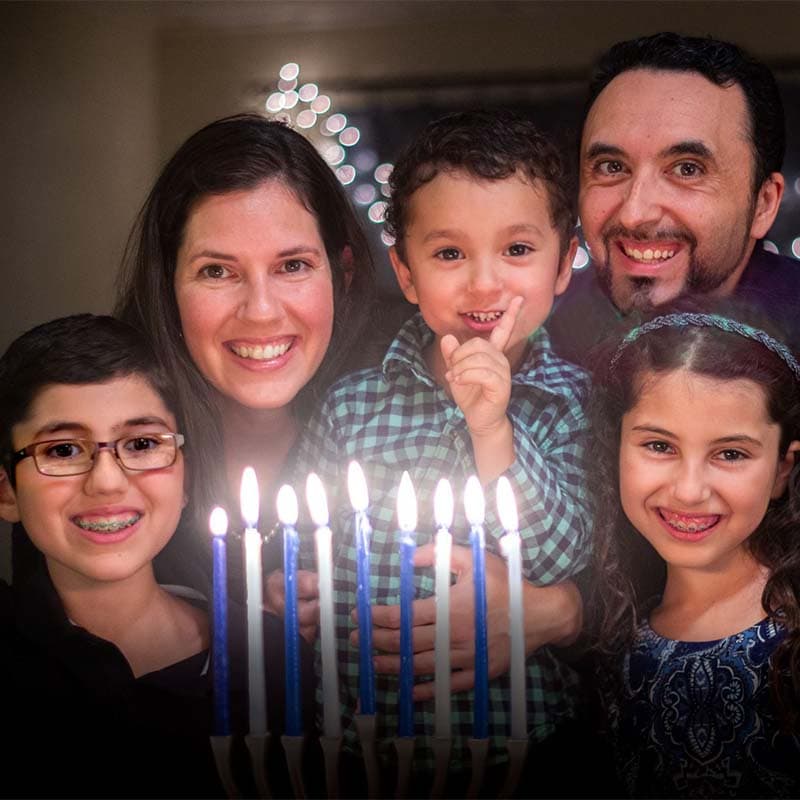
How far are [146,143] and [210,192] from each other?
17cm

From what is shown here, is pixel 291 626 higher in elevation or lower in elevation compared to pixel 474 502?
lower

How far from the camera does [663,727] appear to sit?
1.60 m

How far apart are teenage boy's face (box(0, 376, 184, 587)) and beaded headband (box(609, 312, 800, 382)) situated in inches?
28.2

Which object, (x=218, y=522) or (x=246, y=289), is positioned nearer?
(x=218, y=522)

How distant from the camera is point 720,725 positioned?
1.57 metres

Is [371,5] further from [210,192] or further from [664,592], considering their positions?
[664,592]

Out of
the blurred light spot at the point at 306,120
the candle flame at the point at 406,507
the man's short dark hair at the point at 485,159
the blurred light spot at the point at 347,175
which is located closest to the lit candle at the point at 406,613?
the candle flame at the point at 406,507

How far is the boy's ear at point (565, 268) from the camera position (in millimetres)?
1673

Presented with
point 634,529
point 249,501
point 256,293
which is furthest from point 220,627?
point 634,529

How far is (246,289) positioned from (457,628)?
0.61 metres

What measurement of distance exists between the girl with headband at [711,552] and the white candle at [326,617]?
43 centimetres

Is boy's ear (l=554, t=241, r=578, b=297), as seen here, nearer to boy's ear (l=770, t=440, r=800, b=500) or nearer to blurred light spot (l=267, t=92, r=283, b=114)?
boy's ear (l=770, t=440, r=800, b=500)

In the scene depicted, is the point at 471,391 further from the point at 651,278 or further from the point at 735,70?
the point at 735,70

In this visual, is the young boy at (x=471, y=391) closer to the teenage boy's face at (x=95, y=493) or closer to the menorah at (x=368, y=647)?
the menorah at (x=368, y=647)
